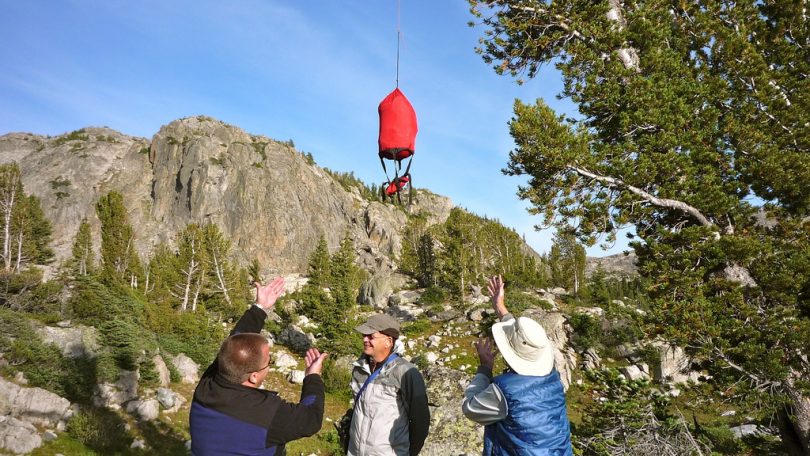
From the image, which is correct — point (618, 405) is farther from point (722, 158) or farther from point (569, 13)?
point (569, 13)

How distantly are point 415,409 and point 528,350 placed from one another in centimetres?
121

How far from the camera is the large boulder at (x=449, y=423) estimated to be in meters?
6.68

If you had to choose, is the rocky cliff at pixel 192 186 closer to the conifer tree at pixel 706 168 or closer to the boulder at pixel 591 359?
the boulder at pixel 591 359

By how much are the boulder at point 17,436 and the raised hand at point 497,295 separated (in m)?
10.5

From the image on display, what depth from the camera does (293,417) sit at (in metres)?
2.58

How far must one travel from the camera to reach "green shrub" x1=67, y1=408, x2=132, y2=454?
29.6 feet

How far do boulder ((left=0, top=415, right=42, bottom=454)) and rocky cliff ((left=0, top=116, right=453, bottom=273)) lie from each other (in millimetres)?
65490

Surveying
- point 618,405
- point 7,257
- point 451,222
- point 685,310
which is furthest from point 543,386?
point 7,257

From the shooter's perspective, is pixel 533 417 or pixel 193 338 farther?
pixel 193 338

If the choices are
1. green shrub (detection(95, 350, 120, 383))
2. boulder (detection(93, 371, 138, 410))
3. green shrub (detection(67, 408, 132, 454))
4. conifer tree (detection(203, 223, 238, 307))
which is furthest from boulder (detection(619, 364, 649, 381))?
conifer tree (detection(203, 223, 238, 307))

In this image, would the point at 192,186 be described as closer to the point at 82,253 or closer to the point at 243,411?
the point at 82,253

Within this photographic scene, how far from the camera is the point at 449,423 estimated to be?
6.97m

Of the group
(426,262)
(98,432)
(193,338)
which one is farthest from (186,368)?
(426,262)

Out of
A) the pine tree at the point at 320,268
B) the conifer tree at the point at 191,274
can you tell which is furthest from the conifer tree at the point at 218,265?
the pine tree at the point at 320,268
